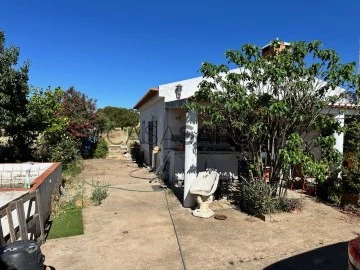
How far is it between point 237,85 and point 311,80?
171 cm

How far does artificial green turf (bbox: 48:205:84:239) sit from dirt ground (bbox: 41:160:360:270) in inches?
7.2

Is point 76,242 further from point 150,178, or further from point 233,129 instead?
point 150,178

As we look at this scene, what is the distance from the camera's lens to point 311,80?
7.34 m

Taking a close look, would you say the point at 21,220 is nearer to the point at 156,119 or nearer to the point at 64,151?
the point at 156,119

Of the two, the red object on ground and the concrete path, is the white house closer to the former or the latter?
the concrete path

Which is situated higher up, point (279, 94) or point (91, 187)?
point (279, 94)

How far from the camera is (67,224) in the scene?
707 centimetres

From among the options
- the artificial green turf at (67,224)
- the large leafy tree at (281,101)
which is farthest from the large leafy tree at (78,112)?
the large leafy tree at (281,101)

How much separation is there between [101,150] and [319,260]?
1728 cm

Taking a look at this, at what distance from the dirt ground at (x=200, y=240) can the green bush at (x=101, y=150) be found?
40.1 feet

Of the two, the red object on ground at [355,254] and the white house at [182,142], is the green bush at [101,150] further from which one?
the red object on ground at [355,254]

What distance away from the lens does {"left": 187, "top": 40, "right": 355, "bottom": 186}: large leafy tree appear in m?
7.05

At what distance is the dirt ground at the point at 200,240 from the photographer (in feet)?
17.1

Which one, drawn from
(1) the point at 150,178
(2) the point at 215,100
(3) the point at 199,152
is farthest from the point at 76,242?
(1) the point at 150,178
